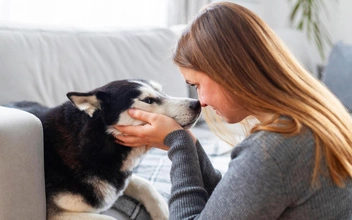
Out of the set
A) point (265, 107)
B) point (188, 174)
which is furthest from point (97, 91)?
point (265, 107)

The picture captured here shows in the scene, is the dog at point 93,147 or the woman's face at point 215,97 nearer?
the woman's face at point 215,97

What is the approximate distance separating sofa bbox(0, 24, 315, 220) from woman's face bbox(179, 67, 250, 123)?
1.46ft

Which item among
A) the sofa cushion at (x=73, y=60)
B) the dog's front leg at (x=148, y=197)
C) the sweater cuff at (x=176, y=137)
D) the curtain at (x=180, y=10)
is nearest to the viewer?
the sweater cuff at (x=176, y=137)

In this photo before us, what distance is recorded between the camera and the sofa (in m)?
1.25

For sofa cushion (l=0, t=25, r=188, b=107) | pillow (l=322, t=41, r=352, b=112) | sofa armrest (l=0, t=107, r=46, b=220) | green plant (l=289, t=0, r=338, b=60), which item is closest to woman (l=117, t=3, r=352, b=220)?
sofa armrest (l=0, t=107, r=46, b=220)

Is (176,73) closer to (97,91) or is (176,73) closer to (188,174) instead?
(97,91)

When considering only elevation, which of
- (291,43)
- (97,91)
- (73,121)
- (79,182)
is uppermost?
(97,91)

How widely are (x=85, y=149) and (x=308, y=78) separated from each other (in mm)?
702

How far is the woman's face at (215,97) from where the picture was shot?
120 cm

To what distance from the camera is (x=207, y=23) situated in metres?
1.20

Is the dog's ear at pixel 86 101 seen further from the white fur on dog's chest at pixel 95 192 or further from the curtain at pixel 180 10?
the curtain at pixel 180 10

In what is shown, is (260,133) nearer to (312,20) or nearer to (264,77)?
(264,77)

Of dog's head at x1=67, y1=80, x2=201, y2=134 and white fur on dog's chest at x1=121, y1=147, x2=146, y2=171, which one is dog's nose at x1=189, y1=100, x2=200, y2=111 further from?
white fur on dog's chest at x1=121, y1=147, x2=146, y2=171

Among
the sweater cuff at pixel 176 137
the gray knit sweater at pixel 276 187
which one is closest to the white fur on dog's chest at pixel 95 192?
the sweater cuff at pixel 176 137
